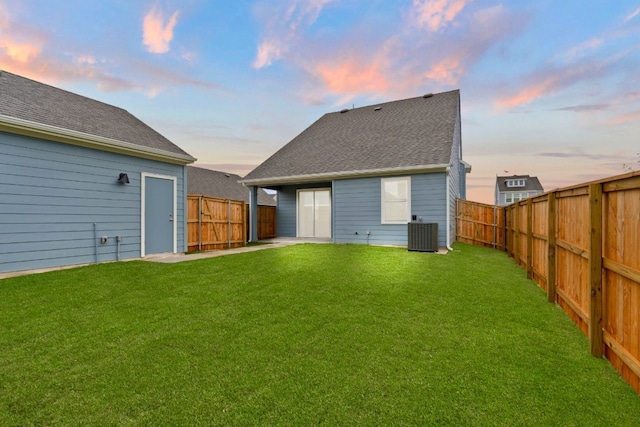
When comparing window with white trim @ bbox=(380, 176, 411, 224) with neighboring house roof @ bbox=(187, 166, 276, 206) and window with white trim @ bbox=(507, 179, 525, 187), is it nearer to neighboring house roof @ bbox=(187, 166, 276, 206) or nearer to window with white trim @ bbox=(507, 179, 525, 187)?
neighboring house roof @ bbox=(187, 166, 276, 206)

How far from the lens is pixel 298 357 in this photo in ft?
8.75

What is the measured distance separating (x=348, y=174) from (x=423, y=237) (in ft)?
11.9

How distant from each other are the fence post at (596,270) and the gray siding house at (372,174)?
22.7 ft

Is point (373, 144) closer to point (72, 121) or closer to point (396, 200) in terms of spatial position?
point (396, 200)

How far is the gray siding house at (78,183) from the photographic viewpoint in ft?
20.2

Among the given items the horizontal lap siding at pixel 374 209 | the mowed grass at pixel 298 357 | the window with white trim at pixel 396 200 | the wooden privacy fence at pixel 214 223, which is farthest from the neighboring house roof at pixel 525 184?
the mowed grass at pixel 298 357

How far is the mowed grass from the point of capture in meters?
1.94

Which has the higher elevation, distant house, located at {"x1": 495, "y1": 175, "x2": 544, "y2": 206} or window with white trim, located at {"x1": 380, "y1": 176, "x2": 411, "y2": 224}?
distant house, located at {"x1": 495, "y1": 175, "x2": 544, "y2": 206}

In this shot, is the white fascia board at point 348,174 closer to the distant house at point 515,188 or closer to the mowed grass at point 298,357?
the mowed grass at point 298,357

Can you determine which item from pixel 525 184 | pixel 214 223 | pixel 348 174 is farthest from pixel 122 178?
pixel 525 184

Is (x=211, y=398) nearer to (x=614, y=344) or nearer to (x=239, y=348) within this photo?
(x=239, y=348)

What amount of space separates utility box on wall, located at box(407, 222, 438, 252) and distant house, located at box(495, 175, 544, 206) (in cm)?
4020

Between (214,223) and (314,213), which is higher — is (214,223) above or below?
below

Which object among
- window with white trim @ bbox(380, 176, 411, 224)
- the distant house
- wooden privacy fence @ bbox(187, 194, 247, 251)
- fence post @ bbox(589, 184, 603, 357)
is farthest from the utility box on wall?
the distant house
